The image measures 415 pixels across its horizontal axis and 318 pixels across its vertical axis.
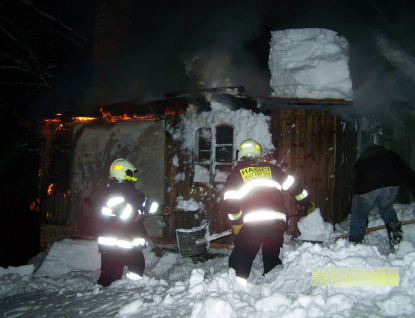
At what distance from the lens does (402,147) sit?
28.1 feet

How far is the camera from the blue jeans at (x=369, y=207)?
440 centimetres

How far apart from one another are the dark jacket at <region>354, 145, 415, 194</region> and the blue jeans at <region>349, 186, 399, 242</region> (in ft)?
0.29

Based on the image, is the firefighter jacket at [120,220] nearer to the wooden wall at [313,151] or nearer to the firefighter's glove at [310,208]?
the firefighter's glove at [310,208]

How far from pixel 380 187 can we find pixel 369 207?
374mm

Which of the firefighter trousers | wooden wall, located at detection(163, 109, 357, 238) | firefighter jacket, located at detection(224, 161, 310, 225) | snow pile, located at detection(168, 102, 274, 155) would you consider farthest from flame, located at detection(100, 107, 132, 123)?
the firefighter trousers

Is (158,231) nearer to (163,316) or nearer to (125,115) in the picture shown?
(125,115)

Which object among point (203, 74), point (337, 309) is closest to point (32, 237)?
point (203, 74)

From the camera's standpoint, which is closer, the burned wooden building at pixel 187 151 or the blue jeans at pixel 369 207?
the blue jeans at pixel 369 207

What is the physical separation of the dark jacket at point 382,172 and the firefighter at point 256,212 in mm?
1591

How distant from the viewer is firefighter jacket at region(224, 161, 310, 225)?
11.9ft

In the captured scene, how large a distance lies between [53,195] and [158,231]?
3538 mm

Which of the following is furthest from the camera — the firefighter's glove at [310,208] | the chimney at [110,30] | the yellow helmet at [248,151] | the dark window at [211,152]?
the chimney at [110,30]

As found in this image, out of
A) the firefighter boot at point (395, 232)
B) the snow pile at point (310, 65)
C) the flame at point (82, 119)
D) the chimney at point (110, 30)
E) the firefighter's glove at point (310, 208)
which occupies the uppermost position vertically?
the chimney at point (110, 30)

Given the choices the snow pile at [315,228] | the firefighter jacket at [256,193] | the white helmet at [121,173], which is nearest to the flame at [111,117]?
the white helmet at [121,173]
